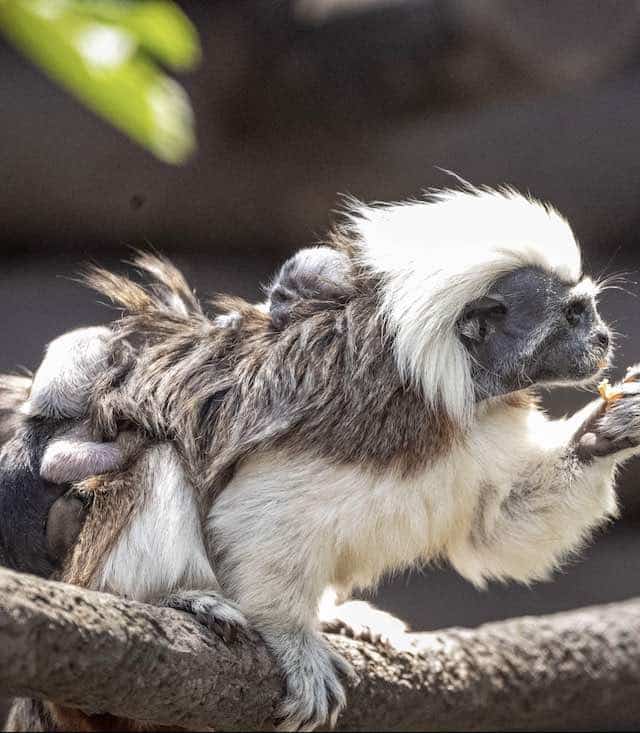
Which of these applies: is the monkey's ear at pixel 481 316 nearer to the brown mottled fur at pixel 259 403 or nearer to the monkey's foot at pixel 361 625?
the brown mottled fur at pixel 259 403

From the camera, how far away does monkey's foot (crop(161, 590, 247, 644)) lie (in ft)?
9.23

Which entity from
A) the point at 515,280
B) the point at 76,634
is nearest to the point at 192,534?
the point at 76,634

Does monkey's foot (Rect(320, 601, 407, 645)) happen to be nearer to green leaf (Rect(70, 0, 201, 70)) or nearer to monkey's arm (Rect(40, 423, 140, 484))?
monkey's arm (Rect(40, 423, 140, 484))

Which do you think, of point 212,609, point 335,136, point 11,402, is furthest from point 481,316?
point 335,136

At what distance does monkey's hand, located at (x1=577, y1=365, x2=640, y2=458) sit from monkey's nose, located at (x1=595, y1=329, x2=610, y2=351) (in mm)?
151

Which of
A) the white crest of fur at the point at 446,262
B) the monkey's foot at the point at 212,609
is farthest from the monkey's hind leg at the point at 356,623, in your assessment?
the white crest of fur at the point at 446,262

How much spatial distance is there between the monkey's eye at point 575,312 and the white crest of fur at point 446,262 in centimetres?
9

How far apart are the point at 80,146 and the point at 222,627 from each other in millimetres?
2893

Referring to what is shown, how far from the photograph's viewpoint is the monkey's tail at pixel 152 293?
3.51 metres

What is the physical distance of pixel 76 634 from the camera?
221cm

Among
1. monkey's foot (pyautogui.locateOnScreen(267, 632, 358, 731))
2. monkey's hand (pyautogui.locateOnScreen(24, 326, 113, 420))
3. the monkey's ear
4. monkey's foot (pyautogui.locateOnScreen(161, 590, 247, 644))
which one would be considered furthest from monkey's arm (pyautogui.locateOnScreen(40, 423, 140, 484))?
Answer: the monkey's ear

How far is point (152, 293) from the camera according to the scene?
3764 mm

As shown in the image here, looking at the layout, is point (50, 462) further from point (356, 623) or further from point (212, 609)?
point (356, 623)

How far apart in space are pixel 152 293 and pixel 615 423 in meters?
1.56
